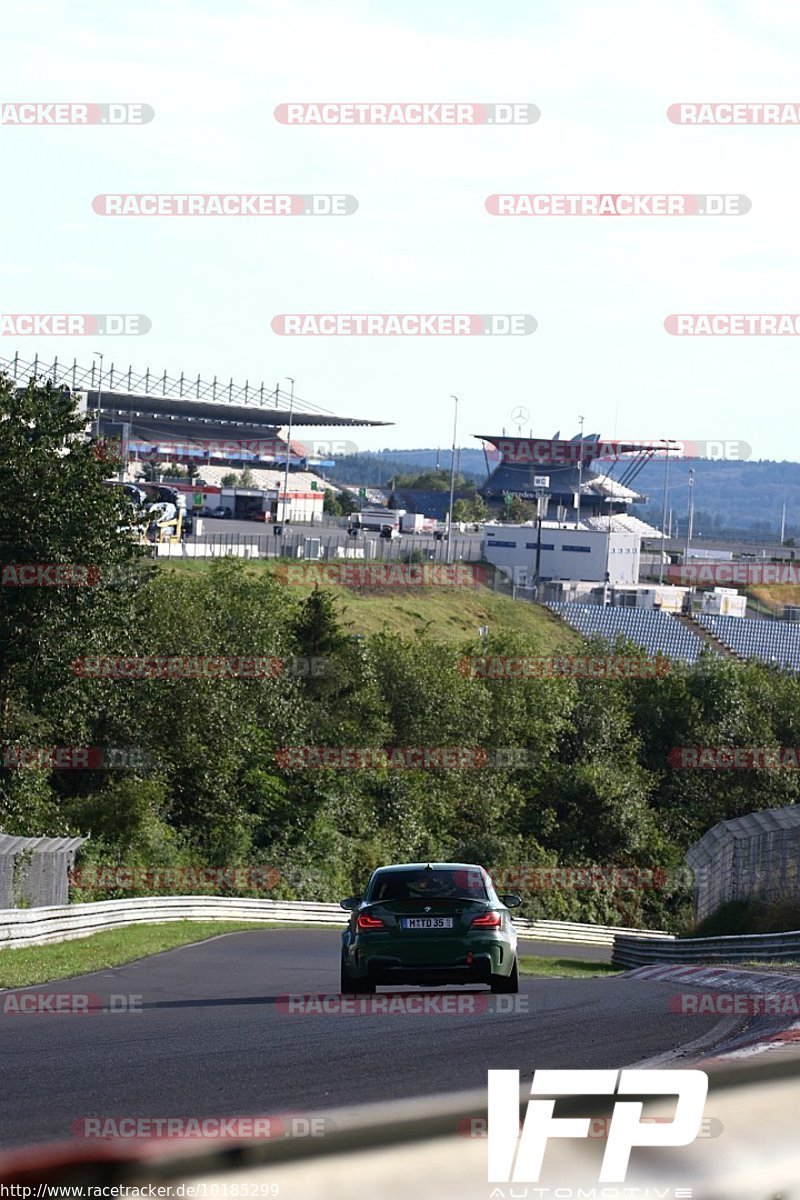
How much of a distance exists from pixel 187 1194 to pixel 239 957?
70.3 ft

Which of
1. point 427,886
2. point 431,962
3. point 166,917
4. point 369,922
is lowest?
point 166,917

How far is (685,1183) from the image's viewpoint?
88.3 inches

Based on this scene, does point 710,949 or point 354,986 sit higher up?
point 354,986

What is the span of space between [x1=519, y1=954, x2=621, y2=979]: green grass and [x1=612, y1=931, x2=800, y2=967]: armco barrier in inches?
17.0

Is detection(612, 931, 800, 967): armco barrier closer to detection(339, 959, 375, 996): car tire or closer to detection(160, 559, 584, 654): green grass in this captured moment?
detection(339, 959, 375, 996): car tire

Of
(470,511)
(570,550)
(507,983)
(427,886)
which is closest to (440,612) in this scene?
(570,550)

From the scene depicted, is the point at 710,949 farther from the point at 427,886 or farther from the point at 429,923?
the point at 429,923

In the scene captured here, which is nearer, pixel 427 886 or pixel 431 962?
pixel 431 962

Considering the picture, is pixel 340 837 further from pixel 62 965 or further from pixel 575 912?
pixel 62 965

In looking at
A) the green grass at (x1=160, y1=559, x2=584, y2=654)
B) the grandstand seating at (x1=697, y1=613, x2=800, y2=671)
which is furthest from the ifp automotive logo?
the grandstand seating at (x1=697, y1=613, x2=800, y2=671)

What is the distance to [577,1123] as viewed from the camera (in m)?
2.23

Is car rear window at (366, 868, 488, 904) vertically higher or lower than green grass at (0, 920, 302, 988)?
higher

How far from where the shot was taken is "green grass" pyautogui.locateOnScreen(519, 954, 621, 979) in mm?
24906

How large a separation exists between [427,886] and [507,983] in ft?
3.85
